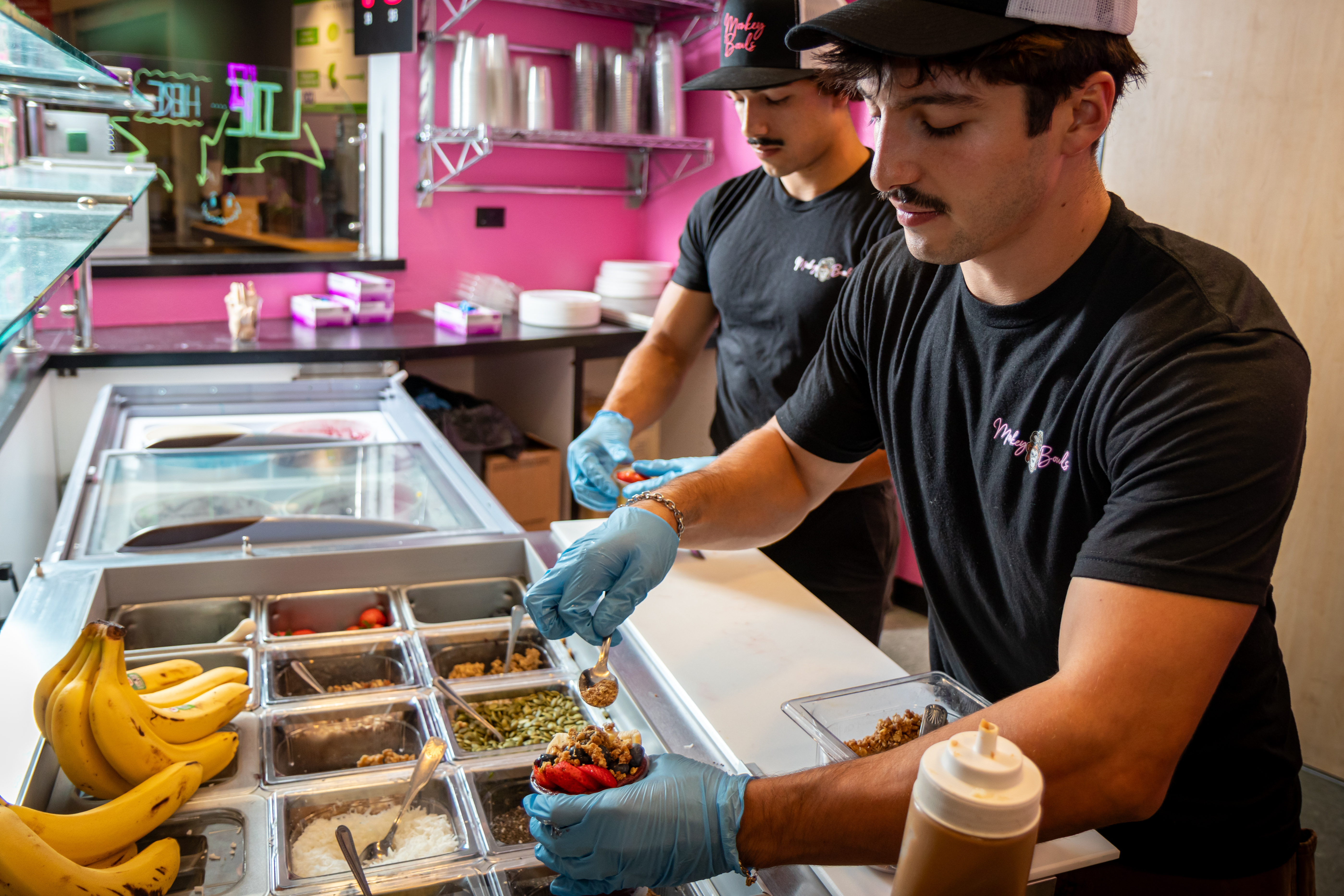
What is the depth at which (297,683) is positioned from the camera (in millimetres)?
1506

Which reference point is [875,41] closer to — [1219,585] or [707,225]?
[1219,585]

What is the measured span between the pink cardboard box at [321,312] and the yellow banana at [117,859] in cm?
306

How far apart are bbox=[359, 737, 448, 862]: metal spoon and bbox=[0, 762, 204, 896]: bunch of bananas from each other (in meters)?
0.20

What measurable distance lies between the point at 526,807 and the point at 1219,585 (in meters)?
0.69

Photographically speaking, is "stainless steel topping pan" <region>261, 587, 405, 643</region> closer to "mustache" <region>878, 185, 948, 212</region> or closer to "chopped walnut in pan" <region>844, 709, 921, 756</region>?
"chopped walnut in pan" <region>844, 709, 921, 756</region>

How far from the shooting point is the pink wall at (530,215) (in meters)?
4.11

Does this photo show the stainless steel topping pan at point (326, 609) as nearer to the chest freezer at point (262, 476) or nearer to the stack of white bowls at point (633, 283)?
the chest freezer at point (262, 476)

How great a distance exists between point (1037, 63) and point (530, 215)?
12.6 feet

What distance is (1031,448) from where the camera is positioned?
118 centimetres

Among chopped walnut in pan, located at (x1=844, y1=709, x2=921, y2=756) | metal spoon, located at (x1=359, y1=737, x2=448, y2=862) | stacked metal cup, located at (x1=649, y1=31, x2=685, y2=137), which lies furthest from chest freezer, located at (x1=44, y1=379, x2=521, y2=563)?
stacked metal cup, located at (x1=649, y1=31, x2=685, y2=137)

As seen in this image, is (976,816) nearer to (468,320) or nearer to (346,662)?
(346,662)

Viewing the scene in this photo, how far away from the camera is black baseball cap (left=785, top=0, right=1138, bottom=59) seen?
1018 millimetres

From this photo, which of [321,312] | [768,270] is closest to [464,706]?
[768,270]

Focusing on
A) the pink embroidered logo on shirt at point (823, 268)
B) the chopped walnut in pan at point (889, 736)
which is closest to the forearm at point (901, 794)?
the chopped walnut in pan at point (889, 736)
